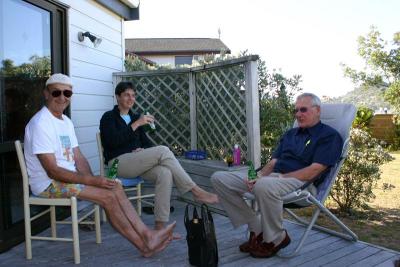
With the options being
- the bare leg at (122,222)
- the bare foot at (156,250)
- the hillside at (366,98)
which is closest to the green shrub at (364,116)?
the hillside at (366,98)

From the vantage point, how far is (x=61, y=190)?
2.58 meters

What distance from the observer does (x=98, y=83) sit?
4531mm

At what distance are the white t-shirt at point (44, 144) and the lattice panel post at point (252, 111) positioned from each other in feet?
5.09

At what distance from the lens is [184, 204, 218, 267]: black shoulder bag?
2.45m

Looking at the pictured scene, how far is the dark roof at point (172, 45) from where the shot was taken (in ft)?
76.4

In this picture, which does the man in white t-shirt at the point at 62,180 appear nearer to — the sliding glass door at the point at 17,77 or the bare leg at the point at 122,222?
the bare leg at the point at 122,222

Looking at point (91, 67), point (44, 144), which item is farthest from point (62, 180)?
point (91, 67)

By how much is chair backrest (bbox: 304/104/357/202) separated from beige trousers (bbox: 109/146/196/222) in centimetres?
95

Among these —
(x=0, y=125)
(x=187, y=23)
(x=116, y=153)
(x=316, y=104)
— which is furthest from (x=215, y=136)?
(x=187, y=23)

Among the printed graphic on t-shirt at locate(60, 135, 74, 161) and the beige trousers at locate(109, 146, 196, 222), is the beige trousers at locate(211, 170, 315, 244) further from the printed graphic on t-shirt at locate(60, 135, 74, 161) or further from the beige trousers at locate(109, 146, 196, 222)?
the printed graphic on t-shirt at locate(60, 135, 74, 161)

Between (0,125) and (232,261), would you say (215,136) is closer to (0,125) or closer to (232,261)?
(232,261)

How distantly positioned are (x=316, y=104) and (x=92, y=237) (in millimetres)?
1964

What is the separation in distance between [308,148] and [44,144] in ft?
5.69

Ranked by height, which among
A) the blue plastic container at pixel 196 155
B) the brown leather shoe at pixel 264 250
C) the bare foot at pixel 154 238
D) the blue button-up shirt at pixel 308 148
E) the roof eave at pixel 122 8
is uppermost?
the roof eave at pixel 122 8
